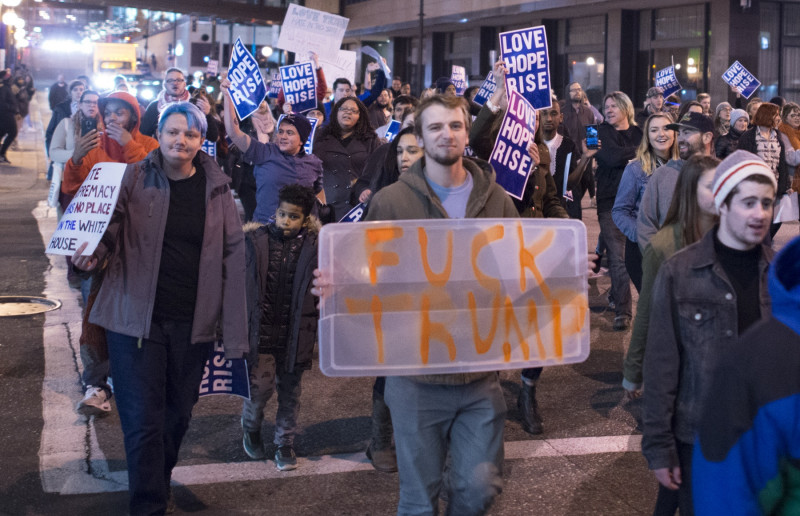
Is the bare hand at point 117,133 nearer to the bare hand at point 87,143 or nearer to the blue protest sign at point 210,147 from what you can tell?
the bare hand at point 87,143

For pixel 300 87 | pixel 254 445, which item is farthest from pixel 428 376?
pixel 300 87

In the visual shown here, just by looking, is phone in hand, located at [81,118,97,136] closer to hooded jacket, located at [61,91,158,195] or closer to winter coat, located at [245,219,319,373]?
hooded jacket, located at [61,91,158,195]

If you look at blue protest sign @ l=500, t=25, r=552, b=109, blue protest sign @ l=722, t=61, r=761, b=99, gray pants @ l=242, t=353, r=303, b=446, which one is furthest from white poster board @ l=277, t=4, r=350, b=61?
gray pants @ l=242, t=353, r=303, b=446

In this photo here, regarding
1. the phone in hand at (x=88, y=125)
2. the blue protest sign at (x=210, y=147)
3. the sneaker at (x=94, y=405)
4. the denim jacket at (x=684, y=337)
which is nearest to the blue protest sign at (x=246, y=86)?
the blue protest sign at (x=210, y=147)

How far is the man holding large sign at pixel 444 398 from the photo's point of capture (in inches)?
150

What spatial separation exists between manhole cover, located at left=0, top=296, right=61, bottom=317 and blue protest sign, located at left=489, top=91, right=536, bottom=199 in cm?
516

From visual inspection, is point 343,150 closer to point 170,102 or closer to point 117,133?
point 170,102

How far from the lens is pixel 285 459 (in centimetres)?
568

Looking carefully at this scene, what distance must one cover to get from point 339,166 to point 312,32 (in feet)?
23.3

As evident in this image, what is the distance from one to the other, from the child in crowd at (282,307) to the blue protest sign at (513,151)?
1.36 m

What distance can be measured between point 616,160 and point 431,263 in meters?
6.22

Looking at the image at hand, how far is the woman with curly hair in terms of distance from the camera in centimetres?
912

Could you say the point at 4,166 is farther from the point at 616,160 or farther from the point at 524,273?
the point at 524,273

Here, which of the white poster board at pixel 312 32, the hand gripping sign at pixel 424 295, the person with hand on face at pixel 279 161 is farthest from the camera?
the white poster board at pixel 312 32
